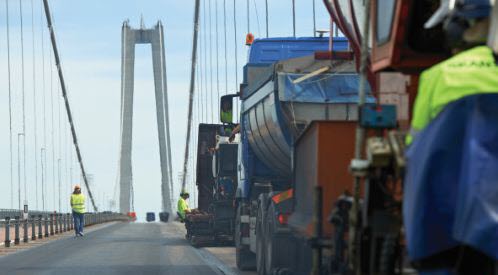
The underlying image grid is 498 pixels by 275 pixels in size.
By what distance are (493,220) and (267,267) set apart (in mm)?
11561

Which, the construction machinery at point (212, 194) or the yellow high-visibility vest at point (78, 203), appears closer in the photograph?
the construction machinery at point (212, 194)

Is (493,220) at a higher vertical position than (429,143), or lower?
lower

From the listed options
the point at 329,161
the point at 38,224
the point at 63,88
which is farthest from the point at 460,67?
the point at 63,88

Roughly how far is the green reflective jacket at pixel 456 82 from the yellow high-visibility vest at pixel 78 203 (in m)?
37.8

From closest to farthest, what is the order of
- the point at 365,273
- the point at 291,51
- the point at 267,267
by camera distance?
the point at 365,273, the point at 267,267, the point at 291,51

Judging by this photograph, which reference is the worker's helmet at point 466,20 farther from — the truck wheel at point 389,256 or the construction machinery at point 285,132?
the construction machinery at point 285,132

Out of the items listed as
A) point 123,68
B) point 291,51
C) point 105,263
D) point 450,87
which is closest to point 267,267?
point 291,51

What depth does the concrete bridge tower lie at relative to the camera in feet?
372

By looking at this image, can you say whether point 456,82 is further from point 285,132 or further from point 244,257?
point 244,257

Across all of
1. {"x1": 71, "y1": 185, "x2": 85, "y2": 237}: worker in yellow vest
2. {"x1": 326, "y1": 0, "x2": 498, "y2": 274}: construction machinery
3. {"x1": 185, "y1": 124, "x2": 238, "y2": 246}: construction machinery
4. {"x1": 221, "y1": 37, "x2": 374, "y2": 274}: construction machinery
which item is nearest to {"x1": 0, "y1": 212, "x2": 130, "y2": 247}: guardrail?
{"x1": 71, "y1": 185, "x2": 85, "y2": 237}: worker in yellow vest

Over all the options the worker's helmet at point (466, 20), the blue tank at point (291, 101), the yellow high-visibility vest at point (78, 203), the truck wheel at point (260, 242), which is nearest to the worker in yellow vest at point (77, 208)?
the yellow high-visibility vest at point (78, 203)

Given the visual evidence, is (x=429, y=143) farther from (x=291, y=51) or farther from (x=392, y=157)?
(x=291, y=51)

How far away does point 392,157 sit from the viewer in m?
5.12

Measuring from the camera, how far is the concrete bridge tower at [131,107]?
372 ft
